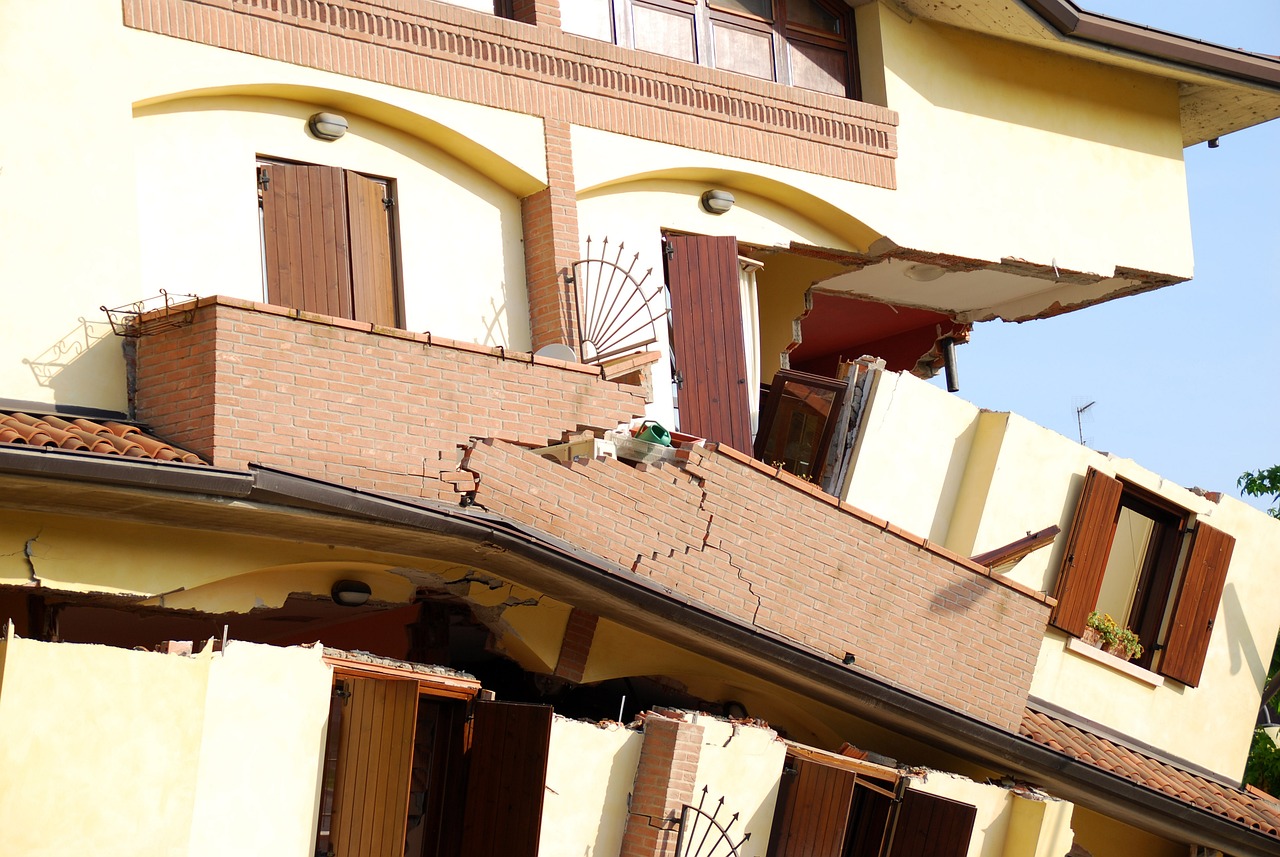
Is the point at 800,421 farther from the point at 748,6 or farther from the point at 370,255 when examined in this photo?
the point at 370,255

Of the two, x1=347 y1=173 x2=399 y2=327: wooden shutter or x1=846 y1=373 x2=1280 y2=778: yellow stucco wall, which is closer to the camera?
x1=347 y1=173 x2=399 y2=327: wooden shutter

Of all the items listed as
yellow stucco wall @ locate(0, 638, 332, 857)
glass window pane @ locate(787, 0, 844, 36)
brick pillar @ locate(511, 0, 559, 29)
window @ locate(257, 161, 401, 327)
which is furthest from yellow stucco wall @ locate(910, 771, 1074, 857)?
glass window pane @ locate(787, 0, 844, 36)

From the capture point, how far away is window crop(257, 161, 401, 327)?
12000 mm

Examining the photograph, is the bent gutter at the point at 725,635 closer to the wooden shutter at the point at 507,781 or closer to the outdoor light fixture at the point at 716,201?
the wooden shutter at the point at 507,781

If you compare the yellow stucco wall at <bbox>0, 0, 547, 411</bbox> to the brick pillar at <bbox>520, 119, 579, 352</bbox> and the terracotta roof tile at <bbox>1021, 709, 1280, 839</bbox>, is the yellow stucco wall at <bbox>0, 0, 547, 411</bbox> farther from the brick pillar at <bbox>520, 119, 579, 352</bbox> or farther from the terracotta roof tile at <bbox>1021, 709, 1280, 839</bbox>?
the terracotta roof tile at <bbox>1021, 709, 1280, 839</bbox>

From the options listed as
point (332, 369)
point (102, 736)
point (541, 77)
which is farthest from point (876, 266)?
point (102, 736)

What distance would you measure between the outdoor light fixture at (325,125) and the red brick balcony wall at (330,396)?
2384 mm

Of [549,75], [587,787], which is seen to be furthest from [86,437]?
[549,75]

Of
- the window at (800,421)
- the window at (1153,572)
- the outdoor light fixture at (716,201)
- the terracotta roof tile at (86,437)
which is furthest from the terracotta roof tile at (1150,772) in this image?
the terracotta roof tile at (86,437)

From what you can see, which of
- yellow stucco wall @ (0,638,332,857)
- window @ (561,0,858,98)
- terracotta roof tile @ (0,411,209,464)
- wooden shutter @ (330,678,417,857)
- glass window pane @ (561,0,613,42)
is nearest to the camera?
yellow stucco wall @ (0,638,332,857)

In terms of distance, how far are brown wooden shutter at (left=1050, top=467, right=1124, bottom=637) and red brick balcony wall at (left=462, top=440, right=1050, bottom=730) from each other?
1.86 metres

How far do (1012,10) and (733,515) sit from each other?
21.5 ft

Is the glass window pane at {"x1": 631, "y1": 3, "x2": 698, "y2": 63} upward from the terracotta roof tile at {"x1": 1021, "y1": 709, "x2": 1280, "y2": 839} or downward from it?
upward

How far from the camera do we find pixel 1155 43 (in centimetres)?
1623
